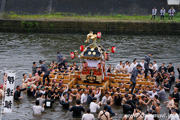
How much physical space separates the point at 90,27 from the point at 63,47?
22.2 ft

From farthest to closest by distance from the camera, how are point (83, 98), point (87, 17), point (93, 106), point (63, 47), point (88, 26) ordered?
1. point (87, 17)
2. point (88, 26)
3. point (63, 47)
4. point (83, 98)
5. point (93, 106)

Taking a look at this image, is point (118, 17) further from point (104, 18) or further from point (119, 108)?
point (119, 108)

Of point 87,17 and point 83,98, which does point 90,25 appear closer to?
point 87,17

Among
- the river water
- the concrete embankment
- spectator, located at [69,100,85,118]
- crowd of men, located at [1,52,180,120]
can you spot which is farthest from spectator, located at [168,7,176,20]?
spectator, located at [69,100,85,118]

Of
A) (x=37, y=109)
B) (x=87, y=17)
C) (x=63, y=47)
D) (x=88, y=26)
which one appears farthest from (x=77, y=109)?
(x=87, y=17)

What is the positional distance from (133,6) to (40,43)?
15120 mm

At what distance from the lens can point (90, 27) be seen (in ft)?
116

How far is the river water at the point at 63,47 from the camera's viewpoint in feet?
81.1

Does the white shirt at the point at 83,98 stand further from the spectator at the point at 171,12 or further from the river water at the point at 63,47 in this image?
the spectator at the point at 171,12

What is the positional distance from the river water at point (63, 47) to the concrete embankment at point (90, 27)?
114 cm

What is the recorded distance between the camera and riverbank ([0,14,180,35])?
35.0 metres

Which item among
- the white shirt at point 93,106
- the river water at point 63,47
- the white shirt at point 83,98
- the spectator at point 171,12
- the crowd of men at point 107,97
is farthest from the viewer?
the spectator at point 171,12

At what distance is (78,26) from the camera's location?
35.7m

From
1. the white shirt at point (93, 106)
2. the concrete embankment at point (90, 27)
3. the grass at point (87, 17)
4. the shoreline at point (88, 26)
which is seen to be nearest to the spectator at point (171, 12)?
the grass at point (87, 17)
